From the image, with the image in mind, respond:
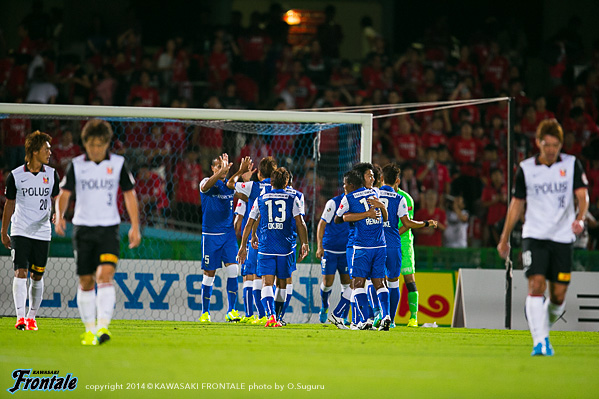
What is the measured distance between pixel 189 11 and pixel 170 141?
20.1ft

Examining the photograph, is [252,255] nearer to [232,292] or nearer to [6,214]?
[232,292]

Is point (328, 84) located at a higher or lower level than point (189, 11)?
lower

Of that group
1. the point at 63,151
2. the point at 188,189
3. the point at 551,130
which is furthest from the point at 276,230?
the point at 63,151

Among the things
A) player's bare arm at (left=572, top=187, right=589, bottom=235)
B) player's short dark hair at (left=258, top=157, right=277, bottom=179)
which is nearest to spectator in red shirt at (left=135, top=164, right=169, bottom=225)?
player's short dark hair at (left=258, top=157, right=277, bottom=179)

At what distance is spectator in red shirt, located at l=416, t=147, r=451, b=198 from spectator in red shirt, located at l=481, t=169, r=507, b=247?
82 cm

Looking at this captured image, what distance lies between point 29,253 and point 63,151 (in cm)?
660

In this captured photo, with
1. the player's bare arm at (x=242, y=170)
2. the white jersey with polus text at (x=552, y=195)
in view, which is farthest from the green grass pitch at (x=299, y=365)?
the player's bare arm at (x=242, y=170)

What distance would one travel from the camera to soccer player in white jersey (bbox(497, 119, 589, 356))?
723cm

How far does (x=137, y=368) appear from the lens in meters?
5.91

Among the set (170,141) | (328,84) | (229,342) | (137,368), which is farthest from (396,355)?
(328,84)

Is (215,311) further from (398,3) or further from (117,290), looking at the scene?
(398,3)

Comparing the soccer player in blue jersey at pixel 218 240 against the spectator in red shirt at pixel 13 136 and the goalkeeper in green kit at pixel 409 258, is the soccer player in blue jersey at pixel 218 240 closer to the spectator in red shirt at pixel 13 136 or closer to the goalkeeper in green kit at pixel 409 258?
the goalkeeper in green kit at pixel 409 258

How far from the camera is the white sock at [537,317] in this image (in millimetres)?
7160

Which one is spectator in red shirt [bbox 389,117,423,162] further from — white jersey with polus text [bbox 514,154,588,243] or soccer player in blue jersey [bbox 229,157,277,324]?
white jersey with polus text [bbox 514,154,588,243]
